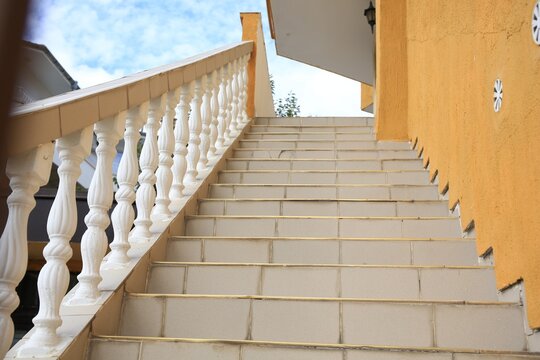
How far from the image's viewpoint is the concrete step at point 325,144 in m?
5.79

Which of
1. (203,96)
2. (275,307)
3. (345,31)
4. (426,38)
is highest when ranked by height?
(345,31)

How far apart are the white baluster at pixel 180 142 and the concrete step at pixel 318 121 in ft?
11.2

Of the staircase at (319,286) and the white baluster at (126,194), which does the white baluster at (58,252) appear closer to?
the staircase at (319,286)

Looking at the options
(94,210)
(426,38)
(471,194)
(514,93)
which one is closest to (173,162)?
(94,210)

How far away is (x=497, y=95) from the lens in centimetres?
256

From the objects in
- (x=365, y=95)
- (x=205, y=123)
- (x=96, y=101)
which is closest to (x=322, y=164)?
(x=205, y=123)

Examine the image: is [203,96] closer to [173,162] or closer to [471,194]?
[173,162]

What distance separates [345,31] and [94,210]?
869 cm

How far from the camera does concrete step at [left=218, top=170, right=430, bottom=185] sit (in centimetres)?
456

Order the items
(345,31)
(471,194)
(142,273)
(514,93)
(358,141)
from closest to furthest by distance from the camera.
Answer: (514,93) < (142,273) < (471,194) < (358,141) < (345,31)

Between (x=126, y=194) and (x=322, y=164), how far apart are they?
2719 mm

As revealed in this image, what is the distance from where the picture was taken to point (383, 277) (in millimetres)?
2672

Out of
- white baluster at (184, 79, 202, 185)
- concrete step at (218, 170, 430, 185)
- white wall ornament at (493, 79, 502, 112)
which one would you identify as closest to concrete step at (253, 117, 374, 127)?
concrete step at (218, 170, 430, 185)

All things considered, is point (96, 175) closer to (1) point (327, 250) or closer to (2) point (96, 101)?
(2) point (96, 101)
